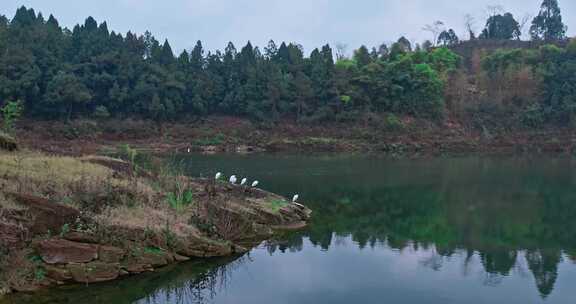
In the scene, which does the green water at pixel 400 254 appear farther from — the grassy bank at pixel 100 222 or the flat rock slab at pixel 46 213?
the flat rock slab at pixel 46 213

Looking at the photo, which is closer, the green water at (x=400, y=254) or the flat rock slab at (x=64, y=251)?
the flat rock slab at (x=64, y=251)

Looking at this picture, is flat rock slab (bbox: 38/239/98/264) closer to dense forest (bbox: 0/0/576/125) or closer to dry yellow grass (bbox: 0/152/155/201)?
dry yellow grass (bbox: 0/152/155/201)

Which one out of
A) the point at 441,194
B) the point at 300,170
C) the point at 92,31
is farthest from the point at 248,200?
the point at 92,31

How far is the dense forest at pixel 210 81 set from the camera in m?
52.4

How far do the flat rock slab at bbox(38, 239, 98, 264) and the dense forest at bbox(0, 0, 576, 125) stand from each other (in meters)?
42.8

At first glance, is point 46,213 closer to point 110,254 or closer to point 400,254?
point 110,254

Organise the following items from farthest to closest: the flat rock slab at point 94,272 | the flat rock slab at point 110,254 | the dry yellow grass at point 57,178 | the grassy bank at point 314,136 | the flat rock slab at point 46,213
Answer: the grassy bank at point 314,136 < the dry yellow grass at point 57,178 < the flat rock slab at point 110,254 < the flat rock slab at point 46,213 < the flat rock slab at point 94,272

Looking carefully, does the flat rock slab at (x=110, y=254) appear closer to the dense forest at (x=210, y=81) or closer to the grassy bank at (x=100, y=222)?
the grassy bank at (x=100, y=222)

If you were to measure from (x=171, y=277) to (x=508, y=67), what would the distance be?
219 ft

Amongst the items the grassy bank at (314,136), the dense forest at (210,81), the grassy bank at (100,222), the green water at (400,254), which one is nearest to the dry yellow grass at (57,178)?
the grassy bank at (100,222)

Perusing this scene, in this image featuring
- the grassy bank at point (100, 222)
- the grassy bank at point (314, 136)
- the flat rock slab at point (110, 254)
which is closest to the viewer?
the grassy bank at point (100, 222)

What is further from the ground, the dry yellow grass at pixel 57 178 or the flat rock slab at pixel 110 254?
the dry yellow grass at pixel 57 178

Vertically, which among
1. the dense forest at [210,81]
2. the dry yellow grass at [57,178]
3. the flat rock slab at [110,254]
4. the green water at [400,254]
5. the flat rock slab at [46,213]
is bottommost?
the green water at [400,254]

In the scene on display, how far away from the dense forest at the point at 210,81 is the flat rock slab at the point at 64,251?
140 feet
